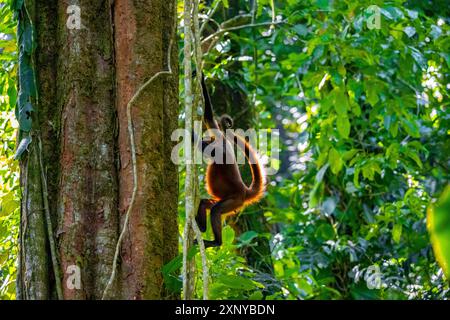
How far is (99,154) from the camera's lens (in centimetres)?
313

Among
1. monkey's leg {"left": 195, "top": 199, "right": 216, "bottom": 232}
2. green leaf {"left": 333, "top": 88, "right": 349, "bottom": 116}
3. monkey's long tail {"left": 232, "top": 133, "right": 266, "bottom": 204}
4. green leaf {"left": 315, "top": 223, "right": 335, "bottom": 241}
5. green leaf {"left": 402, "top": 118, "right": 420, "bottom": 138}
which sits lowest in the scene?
green leaf {"left": 315, "top": 223, "right": 335, "bottom": 241}

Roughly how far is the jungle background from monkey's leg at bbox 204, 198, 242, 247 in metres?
0.17

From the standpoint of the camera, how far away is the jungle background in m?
5.79

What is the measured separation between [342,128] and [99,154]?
3.25 m

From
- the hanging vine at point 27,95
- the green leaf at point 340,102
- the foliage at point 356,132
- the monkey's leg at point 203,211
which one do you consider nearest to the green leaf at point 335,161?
the foliage at point 356,132

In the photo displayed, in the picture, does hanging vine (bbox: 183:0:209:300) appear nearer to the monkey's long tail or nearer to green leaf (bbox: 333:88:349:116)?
the monkey's long tail

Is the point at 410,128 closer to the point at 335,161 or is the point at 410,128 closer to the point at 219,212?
the point at 335,161

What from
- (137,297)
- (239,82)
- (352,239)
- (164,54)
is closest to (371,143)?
(352,239)

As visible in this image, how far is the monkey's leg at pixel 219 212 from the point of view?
5.34 metres

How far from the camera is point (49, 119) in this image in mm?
3217

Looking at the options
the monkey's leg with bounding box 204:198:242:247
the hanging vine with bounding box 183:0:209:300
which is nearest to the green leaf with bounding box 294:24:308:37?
the monkey's leg with bounding box 204:198:242:247

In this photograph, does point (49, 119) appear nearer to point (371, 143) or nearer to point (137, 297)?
point (137, 297)

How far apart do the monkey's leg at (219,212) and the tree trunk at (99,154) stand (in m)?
2.09

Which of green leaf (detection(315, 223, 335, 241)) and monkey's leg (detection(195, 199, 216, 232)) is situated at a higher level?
monkey's leg (detection(195, 199, 216, 232))
